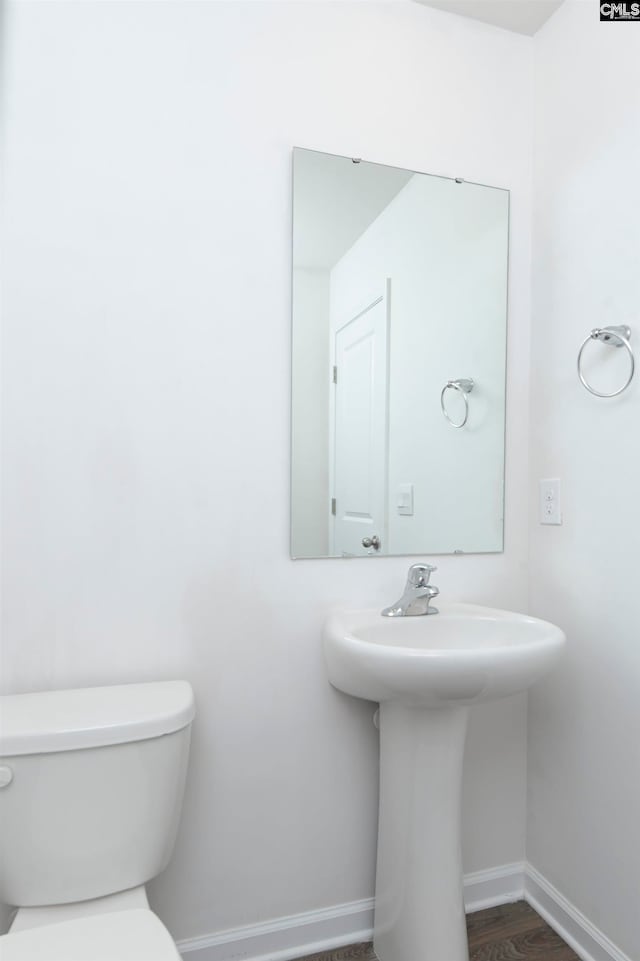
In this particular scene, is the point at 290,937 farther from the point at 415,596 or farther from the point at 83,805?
the point at 415,596

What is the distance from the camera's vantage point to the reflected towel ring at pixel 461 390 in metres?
1.64

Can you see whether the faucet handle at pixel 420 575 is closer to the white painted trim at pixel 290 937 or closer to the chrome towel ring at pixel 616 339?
the chrome towel ring at pixel 616 339

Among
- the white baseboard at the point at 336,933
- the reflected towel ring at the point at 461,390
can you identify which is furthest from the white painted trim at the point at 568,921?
the reflected towel ring at the point at 461,390

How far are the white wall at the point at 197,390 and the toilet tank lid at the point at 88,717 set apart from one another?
0.09m

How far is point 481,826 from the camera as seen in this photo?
1.65 m

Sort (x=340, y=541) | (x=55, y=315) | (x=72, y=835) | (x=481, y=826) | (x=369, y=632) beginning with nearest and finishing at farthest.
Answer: (x=72, y=835)
(x=55, y=315)
(x=369, y=632)
(x=340, y=541)
(x=481, y=826)

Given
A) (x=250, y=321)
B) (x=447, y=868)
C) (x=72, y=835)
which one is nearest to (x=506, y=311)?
(x=250, y=321)

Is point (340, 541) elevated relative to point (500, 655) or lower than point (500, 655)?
elevated

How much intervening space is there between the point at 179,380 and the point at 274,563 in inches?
18.9

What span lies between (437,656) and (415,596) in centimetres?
33

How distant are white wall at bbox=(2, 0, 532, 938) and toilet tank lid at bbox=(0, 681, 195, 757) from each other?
0.09 m

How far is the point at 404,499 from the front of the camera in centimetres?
158

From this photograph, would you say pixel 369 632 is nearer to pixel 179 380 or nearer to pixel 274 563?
pixel 274 563

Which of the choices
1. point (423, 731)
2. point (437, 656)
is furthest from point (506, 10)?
point (423, 731)
